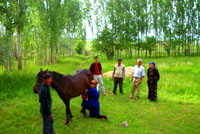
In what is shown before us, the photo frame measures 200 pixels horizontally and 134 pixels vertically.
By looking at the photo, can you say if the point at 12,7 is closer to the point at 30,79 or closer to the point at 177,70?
the point at 30,79

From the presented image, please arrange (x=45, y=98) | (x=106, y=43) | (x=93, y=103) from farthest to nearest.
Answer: (x=106, y=43) → (x=93, y=103) → (x=45, y=98)

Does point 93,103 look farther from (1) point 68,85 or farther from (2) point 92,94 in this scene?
(1) point 68,85

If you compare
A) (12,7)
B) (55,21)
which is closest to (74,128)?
(12,7)

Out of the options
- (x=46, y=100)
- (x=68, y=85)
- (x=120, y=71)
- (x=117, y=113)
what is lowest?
(x=117, y=113)

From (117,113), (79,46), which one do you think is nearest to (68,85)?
(117,113)

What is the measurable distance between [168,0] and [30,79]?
38686 millimetres

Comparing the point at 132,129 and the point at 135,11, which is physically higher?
the point at 135,11

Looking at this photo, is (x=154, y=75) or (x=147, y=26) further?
(x=147, y=26)

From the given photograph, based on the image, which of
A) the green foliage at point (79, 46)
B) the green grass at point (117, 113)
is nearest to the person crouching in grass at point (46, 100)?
the green grass at point (117, 113)

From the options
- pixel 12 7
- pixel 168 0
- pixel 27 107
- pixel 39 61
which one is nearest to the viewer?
pixel 27 107

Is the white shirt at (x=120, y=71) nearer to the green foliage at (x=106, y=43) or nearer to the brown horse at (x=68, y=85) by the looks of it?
the brown horse at (x=68, y=85)

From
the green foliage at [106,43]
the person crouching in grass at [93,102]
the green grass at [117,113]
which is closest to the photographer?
the green grass at [117,113]

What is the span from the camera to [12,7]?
1516cm

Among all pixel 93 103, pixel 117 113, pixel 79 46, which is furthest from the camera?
pixel 79 46
